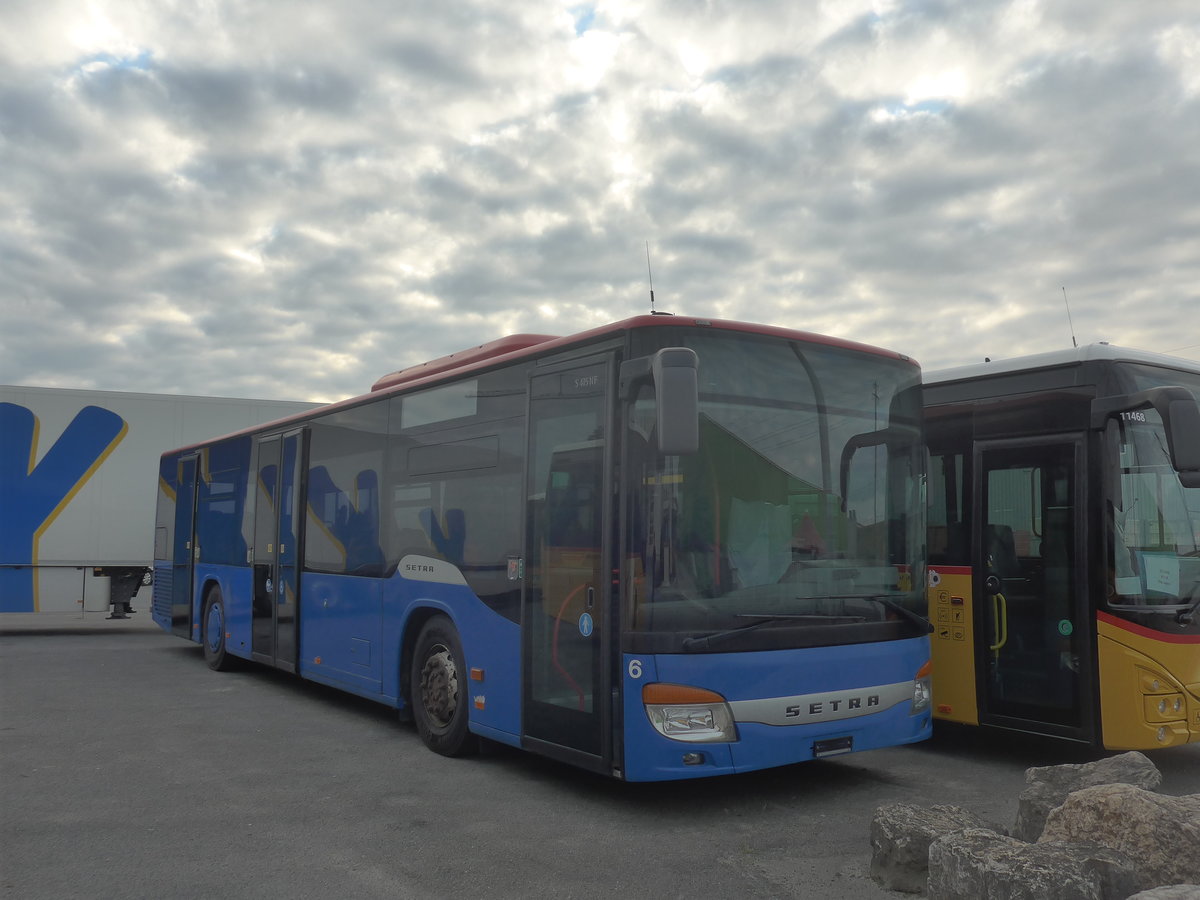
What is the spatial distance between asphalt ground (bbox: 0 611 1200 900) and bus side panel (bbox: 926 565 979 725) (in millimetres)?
398

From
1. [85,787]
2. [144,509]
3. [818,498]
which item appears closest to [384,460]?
[85,787]

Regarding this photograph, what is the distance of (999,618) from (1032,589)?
0.34 metres

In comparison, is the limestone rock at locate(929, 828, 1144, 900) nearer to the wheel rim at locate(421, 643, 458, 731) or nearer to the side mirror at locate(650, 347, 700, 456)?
the side mirror at locate(650, 347, 700, 456)

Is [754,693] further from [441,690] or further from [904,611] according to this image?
[441,690]

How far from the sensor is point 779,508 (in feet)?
19.6

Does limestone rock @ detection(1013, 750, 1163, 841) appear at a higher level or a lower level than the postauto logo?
lower

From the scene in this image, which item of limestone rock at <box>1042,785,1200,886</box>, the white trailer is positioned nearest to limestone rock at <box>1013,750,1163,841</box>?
limestone rock at <box>1042,785,1200,886</box>

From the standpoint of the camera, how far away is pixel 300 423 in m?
10.6

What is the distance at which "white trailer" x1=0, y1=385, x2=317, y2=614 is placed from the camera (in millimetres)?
15906

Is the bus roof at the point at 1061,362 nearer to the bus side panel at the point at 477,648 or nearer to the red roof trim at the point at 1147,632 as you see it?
the red roof trim at the point at 1147,632

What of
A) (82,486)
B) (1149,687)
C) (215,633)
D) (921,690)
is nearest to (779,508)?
(921,690)

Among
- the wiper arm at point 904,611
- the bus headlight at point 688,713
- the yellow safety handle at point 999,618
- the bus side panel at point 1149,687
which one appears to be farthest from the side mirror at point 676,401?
the bus side panel at point 1149,687

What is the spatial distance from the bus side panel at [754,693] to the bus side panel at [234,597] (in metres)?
6.98

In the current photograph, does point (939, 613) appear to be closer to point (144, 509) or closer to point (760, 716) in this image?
point (760, 716)
